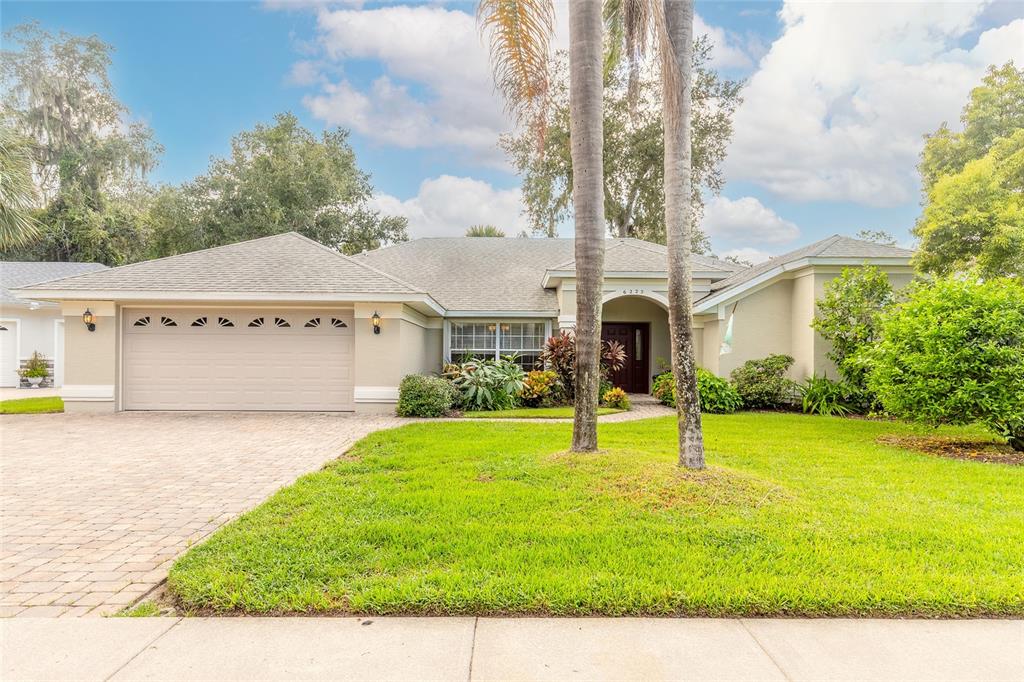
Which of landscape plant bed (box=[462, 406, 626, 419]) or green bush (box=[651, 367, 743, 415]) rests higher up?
green bush (box=[651, 367, 743, 415])

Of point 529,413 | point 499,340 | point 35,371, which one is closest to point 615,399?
point 529,413

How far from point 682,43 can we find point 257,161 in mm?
23024

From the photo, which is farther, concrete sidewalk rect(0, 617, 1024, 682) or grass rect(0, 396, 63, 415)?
grass rect(0, 396, 63, 415)

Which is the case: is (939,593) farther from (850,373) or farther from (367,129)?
(367,129)

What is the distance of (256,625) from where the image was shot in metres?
2.95

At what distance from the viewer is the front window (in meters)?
15.6

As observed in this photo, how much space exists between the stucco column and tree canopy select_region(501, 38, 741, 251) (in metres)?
16.4

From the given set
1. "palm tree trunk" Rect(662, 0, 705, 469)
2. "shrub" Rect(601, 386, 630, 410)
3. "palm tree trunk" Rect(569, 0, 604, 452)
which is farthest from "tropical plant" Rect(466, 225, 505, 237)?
"palm tree trunk" Rect(662, 0, 705, 469)

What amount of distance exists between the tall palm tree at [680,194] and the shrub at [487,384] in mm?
7321

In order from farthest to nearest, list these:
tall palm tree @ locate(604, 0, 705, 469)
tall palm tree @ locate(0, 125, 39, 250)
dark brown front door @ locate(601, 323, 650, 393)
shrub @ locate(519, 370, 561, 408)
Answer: dark brown front door @ locate(601, 323, 650, 393) → shrub @ locate(519, 370, 561, 408) → tall palm tree @ locate(0, 125, 39, 250) → tall palm tree @ locate(604, 0, 705, 469)

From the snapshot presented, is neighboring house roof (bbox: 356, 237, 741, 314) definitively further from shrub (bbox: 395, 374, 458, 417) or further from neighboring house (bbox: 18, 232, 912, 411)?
shrub (bbox: 395, 374, 458, 417)

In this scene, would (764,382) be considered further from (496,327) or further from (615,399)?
(496,327)

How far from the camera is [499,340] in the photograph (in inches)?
615

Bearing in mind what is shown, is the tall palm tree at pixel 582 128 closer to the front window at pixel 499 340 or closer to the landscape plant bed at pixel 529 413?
the landscape plant bed at pixel 529 413
